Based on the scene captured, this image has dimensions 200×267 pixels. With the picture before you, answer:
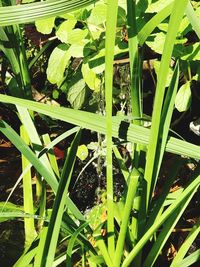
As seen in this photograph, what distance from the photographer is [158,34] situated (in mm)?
1166

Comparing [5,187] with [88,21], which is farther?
[5,187]

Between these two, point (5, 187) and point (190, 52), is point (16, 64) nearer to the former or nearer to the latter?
point (190, 52)

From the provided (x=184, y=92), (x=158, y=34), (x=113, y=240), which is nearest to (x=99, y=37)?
(x=158, y=34)

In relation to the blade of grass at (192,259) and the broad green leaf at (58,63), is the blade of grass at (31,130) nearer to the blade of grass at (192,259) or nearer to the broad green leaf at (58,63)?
the broad green leaf at (58,63)

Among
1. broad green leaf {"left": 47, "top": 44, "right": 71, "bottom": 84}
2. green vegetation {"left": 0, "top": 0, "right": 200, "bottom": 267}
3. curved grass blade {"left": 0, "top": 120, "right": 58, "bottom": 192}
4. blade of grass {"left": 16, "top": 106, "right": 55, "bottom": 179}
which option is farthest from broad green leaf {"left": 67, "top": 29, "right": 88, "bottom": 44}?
curved grass blade {"left": 0, "top": 120, "right": 58, "bottom": 192}

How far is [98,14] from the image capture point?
3.74 feet

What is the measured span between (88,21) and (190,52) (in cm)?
29

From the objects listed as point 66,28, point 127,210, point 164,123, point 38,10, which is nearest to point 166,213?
point 127,210

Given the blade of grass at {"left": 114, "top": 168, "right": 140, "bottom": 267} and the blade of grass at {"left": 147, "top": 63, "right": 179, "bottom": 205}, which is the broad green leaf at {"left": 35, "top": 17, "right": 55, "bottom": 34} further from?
the blade of grass at {"left": 114, "top": 168, "right": 140, "bottom": 267}

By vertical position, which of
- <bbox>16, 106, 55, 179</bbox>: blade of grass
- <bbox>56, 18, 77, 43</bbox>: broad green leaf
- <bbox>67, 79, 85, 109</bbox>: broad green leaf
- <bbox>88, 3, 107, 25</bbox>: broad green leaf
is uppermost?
<bbox>88, 3, 107, 25</bbox>: broad green leaf

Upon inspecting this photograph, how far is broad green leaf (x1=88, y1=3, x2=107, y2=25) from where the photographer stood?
44.7 inches

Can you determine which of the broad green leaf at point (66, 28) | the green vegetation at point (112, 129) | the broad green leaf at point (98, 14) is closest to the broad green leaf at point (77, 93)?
Result: the green vegetation at point (112, 129)

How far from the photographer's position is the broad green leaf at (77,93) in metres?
1.47

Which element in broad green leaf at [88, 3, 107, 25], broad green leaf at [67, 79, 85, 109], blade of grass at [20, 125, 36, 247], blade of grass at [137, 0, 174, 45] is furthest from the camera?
broad green leaf at [67, 79, 85, 109]
